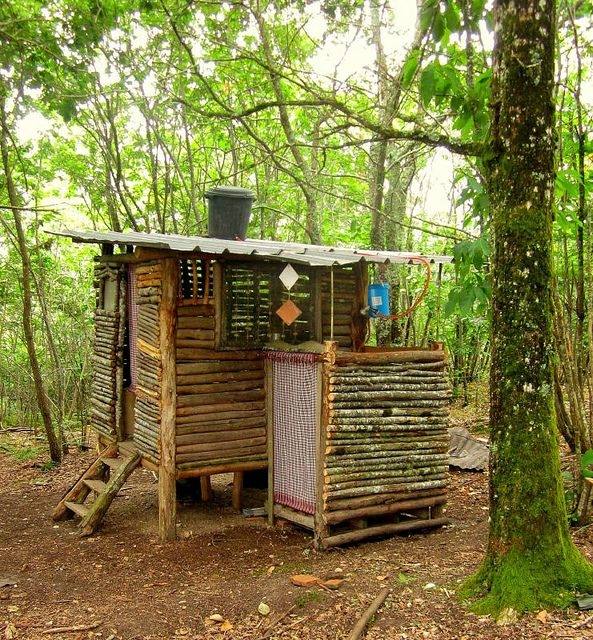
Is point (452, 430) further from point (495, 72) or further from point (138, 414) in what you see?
point (495, 72)

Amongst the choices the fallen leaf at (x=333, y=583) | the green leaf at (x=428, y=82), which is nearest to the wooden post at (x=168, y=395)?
the fallen leaf at (x=333, y=583)

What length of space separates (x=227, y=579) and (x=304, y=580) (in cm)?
95

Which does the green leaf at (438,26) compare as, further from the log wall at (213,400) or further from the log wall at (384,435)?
the log wall at (213,400)

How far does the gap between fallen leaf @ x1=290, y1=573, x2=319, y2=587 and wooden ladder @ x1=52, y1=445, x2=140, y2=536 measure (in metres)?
2.95

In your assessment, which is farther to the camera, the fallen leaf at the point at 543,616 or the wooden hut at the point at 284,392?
the wooden hut at the point at 284,392

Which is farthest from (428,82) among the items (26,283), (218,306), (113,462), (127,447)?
(26,283)

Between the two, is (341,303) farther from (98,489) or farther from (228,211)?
(98,489)

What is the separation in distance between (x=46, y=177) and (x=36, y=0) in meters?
5.23

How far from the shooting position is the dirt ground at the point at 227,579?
14.8 ft

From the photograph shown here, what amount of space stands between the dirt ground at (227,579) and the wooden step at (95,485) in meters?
0.44

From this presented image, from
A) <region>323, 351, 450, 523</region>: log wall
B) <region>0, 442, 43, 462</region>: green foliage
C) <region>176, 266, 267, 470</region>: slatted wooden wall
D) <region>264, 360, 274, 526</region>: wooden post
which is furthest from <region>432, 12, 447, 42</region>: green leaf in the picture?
<region>0, 442, 43, 462</region>: green foliage

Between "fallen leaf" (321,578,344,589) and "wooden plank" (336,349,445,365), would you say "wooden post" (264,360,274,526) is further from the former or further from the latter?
"fallen leaf" (321,578,344,589)

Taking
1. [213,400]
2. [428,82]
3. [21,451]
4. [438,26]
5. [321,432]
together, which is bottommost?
[21,451]

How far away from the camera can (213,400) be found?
7410 millimetres
